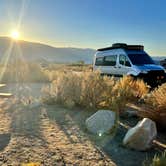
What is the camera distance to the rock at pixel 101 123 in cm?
762

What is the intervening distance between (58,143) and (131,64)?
36.0 feet

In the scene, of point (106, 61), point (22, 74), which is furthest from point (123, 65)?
point (22, 74)

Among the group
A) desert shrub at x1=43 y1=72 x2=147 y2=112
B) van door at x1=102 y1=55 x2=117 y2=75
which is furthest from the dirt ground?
van door at x1=102 y1=55 x2=117 y2=75

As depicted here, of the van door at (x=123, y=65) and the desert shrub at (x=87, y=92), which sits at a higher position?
the van door at (x=123, y=65)

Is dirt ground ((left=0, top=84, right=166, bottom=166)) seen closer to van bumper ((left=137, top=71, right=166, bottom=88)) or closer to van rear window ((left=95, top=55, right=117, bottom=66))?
van bumper ((left=137, top=71, right=166, bottom=88))

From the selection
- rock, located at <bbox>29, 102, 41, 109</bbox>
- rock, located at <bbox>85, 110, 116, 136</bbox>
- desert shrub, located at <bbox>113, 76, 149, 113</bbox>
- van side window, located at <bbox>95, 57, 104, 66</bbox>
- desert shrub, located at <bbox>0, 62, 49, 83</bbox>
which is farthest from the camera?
desert shrub, located at <bbox>0, 62, 49, 83</bbox>

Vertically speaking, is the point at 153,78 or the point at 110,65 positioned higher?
the point at 110,65

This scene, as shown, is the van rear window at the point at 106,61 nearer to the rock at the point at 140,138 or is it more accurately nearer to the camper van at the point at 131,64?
the camper van at the point at 131,64

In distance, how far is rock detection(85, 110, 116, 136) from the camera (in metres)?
7.62

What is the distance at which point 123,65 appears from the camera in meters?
17.8

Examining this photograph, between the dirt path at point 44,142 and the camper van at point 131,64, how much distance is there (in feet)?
23.3

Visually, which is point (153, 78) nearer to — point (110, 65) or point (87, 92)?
point (110, 65)

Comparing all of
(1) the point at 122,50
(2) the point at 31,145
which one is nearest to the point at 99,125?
(2) the point at 31,145

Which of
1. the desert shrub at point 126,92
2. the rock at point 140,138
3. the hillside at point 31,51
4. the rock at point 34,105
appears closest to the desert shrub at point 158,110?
the desert shrub at point 126,92
